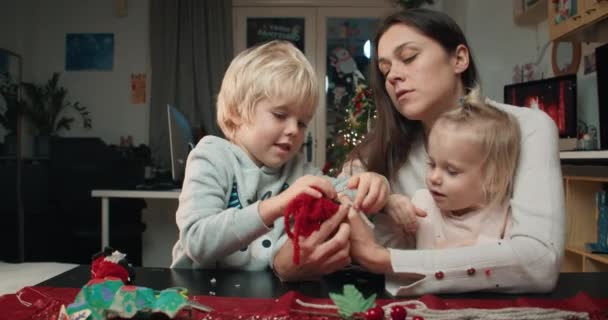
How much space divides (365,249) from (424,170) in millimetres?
402

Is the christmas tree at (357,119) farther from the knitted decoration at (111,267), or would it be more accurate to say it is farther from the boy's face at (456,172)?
the knitted decoration at (111,267)

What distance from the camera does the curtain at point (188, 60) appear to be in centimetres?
455

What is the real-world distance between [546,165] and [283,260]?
426 mm

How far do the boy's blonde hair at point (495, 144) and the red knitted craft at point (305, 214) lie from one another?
0.96 ft

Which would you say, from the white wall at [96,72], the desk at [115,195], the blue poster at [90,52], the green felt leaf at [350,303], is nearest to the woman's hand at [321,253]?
the green felt leaf at [350,303]

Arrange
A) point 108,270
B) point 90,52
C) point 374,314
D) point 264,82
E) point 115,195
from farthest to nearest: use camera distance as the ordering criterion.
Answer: point 90,52 → point 115,195 → point 264,82 → point 108,270 → point 374,314

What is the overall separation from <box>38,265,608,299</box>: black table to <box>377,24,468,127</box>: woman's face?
0.35 m

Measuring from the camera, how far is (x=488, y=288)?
712mm

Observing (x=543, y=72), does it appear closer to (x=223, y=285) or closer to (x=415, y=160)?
(x=415, y=160)

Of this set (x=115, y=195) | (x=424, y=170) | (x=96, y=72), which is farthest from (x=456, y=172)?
(x=96, y=72)

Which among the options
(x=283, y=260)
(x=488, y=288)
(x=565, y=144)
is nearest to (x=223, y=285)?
(x=283, y=260)

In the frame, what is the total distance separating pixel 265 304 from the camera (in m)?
0.62

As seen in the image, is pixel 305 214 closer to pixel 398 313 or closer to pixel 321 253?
pixel 321 253

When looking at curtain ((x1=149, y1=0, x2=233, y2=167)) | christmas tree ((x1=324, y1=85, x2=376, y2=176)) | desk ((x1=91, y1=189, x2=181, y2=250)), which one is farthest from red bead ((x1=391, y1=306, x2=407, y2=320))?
curtain ((x1=149, y1=0, x2=233, y2=167))
